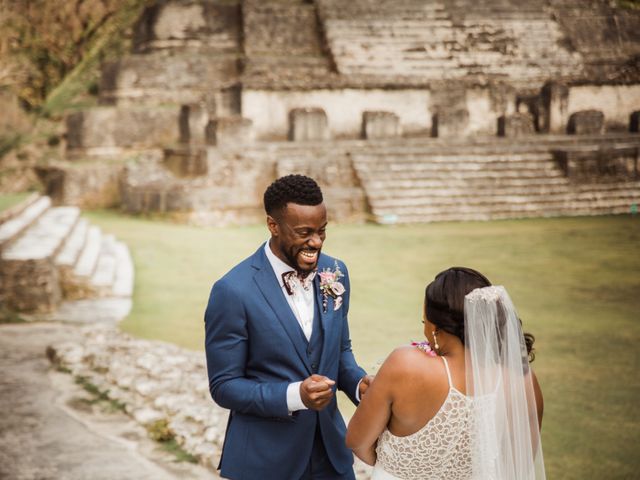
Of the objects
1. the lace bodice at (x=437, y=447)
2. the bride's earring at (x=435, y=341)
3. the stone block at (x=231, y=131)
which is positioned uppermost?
the stone block at (x=231, y=131)

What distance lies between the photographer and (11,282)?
7734 mm

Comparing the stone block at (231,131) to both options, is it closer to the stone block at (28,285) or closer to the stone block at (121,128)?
the stone block at (121,128)

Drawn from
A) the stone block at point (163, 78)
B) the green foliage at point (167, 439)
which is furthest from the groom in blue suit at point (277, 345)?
the stone block at point (163, 78)

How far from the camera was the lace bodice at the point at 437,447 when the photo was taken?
2.23m

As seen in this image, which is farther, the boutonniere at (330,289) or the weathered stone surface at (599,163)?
the weathered stone surface at (599,163)

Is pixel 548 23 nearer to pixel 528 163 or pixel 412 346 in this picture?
pixel 528 163

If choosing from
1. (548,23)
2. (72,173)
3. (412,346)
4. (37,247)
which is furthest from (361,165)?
(412,346)

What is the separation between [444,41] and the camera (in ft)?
68.4

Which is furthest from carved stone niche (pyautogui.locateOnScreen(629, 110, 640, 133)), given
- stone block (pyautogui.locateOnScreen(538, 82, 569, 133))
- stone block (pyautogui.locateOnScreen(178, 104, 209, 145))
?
stone block (pyautogui.locateOnScreen(178, 104, 209, 145))

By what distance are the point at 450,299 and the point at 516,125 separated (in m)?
16.0

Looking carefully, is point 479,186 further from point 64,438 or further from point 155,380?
point 64,438

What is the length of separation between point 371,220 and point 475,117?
5.97m

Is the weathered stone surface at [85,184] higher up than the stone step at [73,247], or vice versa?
the weathered stone surface at [85,184]

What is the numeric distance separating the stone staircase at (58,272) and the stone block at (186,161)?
15.9 ft
